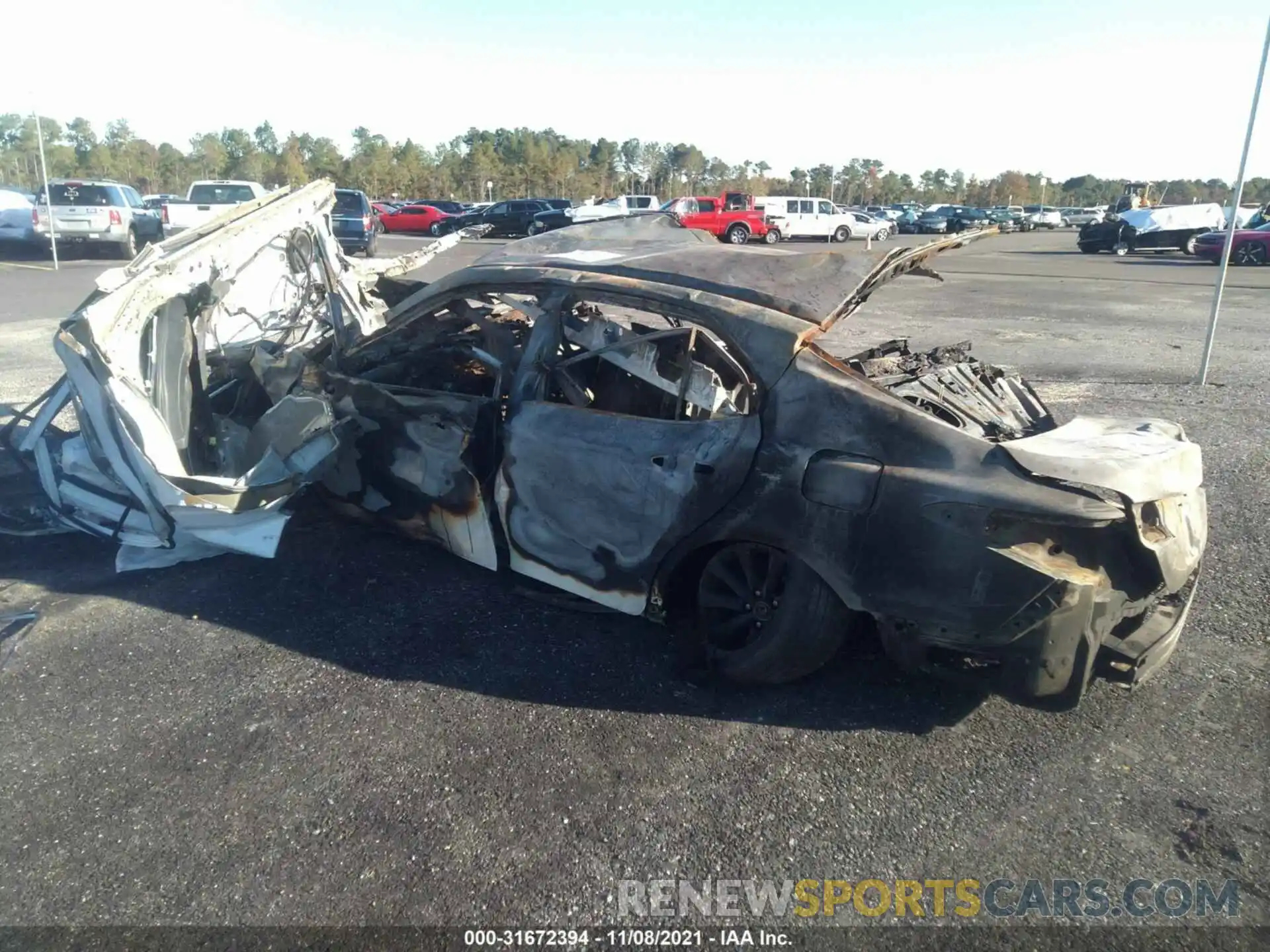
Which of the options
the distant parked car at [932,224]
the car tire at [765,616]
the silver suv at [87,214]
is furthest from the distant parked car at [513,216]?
the car tire at [765,616]

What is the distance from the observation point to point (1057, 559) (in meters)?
2.71

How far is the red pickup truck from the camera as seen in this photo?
32.7m

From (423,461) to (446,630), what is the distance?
77cm

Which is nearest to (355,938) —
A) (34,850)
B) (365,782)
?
(365,782)

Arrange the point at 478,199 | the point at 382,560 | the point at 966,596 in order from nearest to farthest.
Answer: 1. the point at 966,596
2. the point at 382,560
3. the point at 478,199

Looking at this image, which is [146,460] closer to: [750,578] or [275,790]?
[275,790]

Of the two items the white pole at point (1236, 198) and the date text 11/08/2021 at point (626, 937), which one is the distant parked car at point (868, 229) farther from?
the date text 11/08/2021 at point (626, 937)

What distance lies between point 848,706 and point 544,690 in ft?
3.74

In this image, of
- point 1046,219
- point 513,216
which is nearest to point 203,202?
point 513,216

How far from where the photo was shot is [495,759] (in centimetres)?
296

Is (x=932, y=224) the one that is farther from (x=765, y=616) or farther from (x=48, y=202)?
(x=765, y=616)

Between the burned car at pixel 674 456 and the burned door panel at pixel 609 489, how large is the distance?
0.01 meters

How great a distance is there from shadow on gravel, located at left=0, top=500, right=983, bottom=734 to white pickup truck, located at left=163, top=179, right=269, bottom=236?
18835 millimetres

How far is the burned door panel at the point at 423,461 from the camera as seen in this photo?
379 centimetres
